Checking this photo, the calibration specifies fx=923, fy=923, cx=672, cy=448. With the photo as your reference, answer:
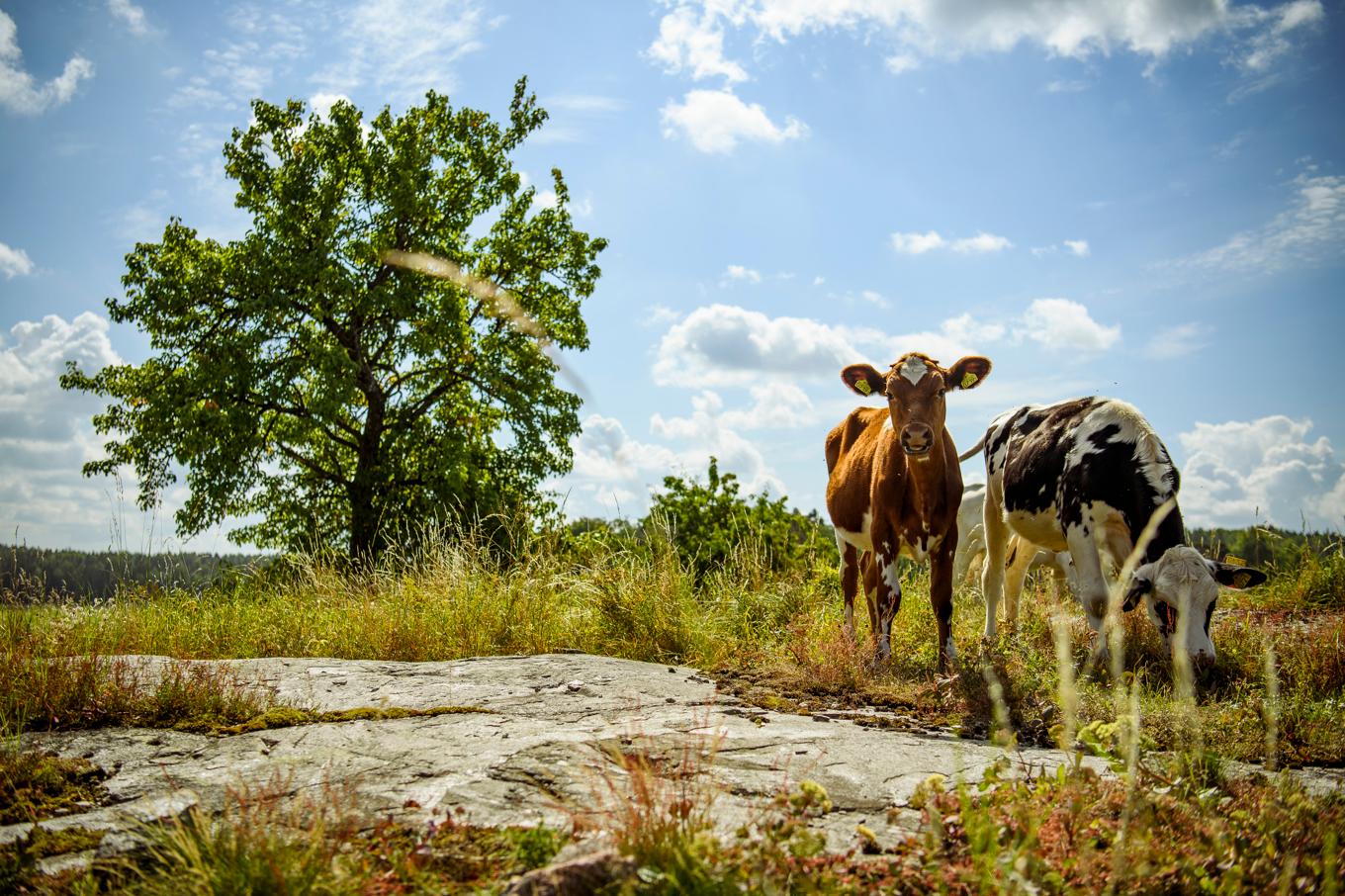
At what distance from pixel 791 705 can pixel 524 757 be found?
224 centimetres

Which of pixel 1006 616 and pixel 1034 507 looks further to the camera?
pixel 1006 616

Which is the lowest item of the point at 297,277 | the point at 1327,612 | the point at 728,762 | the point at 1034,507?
the point at 728,762

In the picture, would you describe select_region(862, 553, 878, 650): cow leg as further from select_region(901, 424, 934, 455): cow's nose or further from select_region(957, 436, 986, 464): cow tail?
select_region(957, 436, 986, 464): cow tail

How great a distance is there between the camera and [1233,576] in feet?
22.4

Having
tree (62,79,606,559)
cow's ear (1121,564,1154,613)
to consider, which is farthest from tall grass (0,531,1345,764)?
tree (62,79,606,559)

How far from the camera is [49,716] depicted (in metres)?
5.29

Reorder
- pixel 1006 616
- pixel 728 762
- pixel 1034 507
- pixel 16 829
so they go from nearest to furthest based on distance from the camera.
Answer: pixel 16 829 < pixel 728 762 < pixel 1034 507 < pixel 1006 616

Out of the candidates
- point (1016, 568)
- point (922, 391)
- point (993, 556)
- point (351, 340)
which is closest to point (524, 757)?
point (922, 391)

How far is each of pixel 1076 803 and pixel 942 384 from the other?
461 cm

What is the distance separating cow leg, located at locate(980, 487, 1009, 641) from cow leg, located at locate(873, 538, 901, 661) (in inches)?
88.5

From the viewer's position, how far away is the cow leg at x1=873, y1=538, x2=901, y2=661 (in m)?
7.30

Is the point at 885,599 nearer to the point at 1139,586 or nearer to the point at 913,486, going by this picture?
the point at 913,486

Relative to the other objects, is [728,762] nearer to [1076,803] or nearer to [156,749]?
[1076,803]

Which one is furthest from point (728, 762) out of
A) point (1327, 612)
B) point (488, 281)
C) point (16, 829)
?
point (488, 281)
